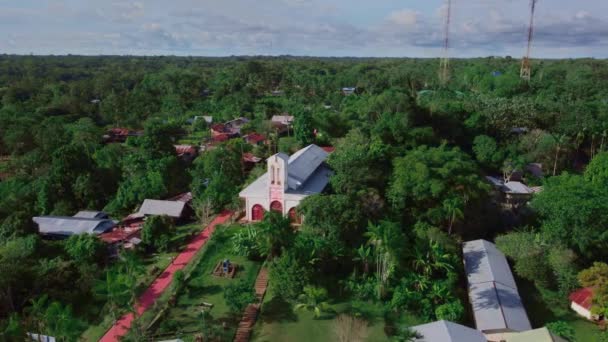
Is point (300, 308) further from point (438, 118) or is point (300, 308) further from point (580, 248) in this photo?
point (438, 118)

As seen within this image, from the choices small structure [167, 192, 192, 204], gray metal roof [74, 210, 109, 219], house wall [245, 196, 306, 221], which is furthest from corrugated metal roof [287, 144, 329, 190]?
gray metal roof [74, 210, 109, 219]

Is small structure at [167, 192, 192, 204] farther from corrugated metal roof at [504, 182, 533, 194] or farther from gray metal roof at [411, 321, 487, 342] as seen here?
corrugated metal roof at [504, 182, 533, 194]

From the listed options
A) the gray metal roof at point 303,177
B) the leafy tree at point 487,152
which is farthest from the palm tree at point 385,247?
the leafy tree at point 487,152

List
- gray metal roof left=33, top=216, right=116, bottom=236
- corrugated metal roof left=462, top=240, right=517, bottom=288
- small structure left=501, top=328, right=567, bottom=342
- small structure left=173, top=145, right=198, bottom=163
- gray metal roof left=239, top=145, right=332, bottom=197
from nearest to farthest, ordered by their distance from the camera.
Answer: small structure left=501, top=328, right=567, bottom=342, corrugated metal roof left=462, top=240, right=517, bottom=288, gray metal roof left=33, top=216, right=116, bottom=236, gray metal roof left=239, top=145, right=332, bottom=197, small structure left=173, top=145, right=198, bottom=163

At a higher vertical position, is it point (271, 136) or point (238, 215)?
point (271, 136)

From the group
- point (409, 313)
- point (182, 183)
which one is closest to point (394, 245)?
point (409, 313)

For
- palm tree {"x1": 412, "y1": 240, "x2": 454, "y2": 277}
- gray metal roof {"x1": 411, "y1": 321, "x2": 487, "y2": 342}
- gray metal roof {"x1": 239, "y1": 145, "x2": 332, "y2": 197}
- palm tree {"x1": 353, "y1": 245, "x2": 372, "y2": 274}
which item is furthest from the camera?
gray metal roof {"x1": 239, "y1": 145, "x2": 332, "y2": 197}
